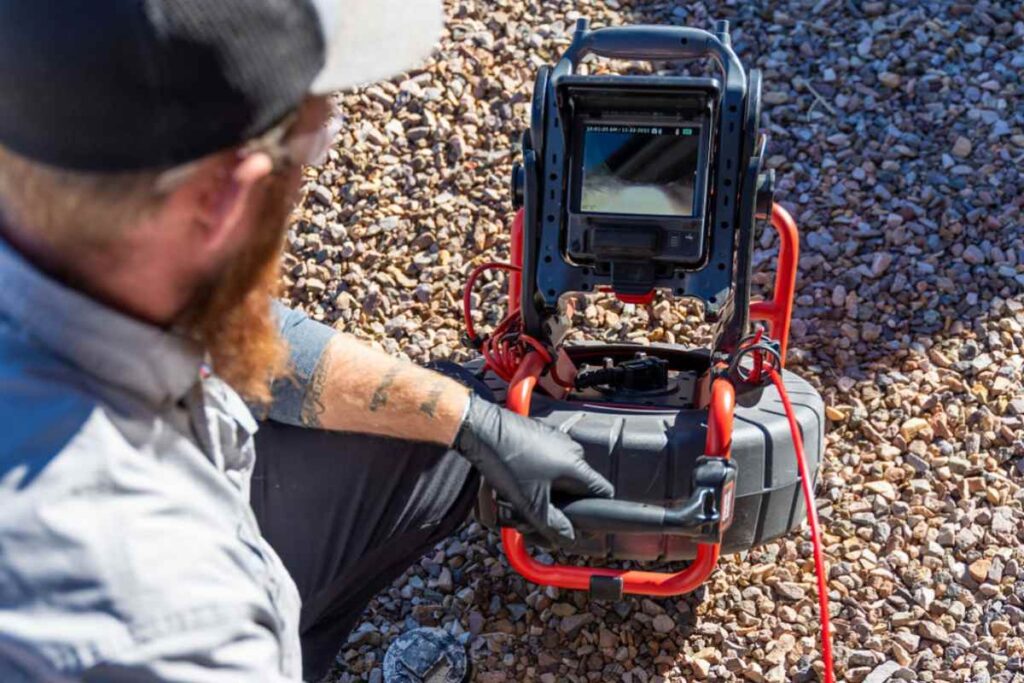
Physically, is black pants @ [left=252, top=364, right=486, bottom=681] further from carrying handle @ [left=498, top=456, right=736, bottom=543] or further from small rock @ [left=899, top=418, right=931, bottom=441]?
small rock @ [left=899, top=418, right=931, bottom=441]

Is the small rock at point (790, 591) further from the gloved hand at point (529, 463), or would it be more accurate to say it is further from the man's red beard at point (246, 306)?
the man's red beard at point (246, 306)

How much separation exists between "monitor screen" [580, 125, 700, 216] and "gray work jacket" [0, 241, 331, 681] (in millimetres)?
1136

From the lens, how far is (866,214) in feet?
10.5

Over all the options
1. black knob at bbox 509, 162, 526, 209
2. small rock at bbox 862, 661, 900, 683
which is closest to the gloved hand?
black knob at bbox 509, 162, 526, 209

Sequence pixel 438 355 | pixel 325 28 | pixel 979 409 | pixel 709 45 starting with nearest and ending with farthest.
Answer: pixel 325 28, pixel 709 45, pixel 979 409, pixel 438 355

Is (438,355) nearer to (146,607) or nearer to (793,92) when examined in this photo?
(793,92)

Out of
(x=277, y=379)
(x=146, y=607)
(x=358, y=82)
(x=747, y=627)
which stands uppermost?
(x=358, y=82)

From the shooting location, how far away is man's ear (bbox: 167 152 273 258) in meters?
1.23

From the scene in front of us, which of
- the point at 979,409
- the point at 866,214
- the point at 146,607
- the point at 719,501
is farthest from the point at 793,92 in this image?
the point at 146,607

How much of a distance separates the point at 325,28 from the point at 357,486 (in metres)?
1.08

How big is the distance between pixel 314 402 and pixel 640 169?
76 cm

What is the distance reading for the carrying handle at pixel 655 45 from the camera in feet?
7.54

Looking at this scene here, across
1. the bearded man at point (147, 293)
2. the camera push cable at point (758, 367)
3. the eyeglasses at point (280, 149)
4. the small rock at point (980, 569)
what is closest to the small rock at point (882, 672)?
the camera push cable at point (758, 367)

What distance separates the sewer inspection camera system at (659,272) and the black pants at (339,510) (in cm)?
13
